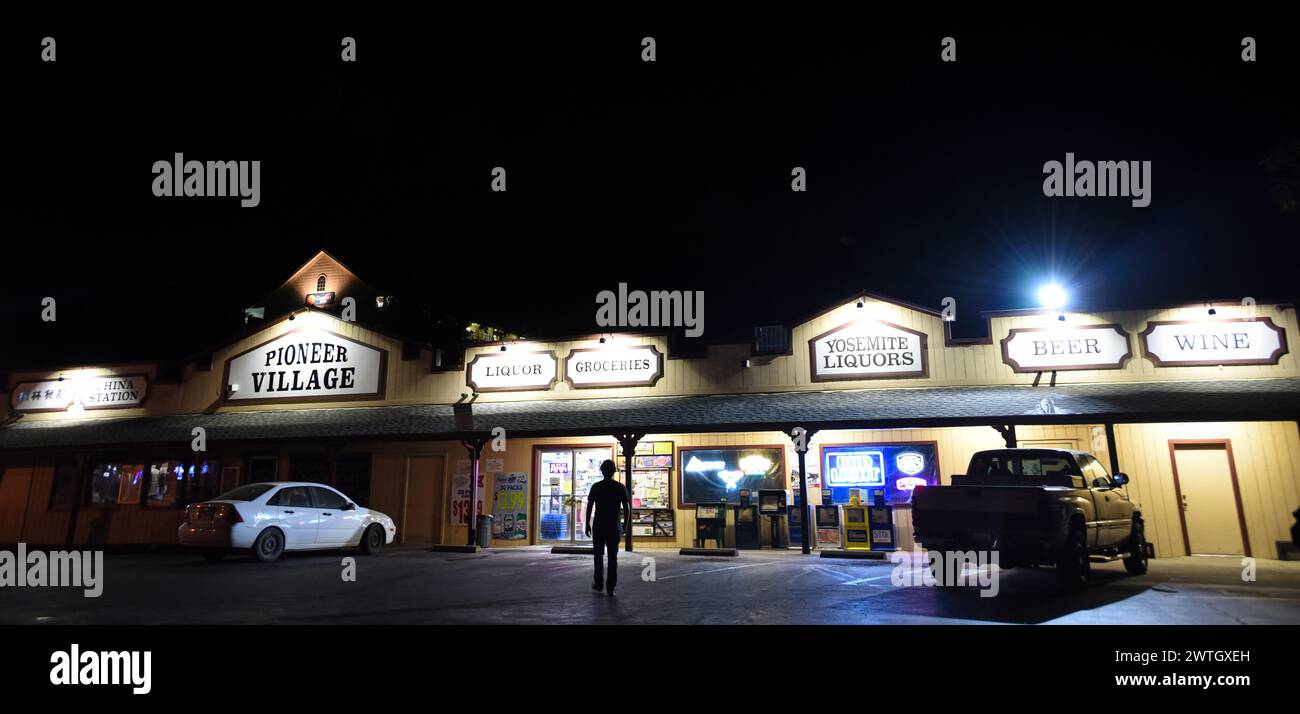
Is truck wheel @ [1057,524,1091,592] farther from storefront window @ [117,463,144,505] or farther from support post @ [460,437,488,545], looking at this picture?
storefront window @ [117,463,144,505]

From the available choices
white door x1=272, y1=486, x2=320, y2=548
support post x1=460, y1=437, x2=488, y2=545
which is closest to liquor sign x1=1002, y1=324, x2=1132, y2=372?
support post x1=460, y1=437, x2=488, y2=545

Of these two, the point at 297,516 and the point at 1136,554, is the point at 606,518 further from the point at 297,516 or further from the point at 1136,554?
the point at 1136,554

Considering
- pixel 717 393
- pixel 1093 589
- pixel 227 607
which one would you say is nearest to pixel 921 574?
pixel 1093 589

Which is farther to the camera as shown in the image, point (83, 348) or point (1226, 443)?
point (83, 348)

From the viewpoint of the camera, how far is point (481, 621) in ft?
21.0

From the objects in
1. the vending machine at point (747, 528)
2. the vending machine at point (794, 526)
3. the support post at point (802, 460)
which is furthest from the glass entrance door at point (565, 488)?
the support post at point (802, 460)

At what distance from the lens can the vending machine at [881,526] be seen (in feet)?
45.7

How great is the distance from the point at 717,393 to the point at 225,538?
11.0m

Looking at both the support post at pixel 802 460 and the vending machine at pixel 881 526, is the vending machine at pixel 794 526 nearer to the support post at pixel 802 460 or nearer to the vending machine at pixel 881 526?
the support post at pixel 802 460

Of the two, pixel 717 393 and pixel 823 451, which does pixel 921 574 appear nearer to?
pixel 823 451

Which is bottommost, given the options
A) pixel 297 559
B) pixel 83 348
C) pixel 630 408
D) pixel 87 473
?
pixel 297 559

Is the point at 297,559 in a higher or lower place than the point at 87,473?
lower

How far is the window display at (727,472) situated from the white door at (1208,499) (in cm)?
839

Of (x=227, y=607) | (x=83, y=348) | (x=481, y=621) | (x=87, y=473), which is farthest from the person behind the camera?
(x=83, y=348)
